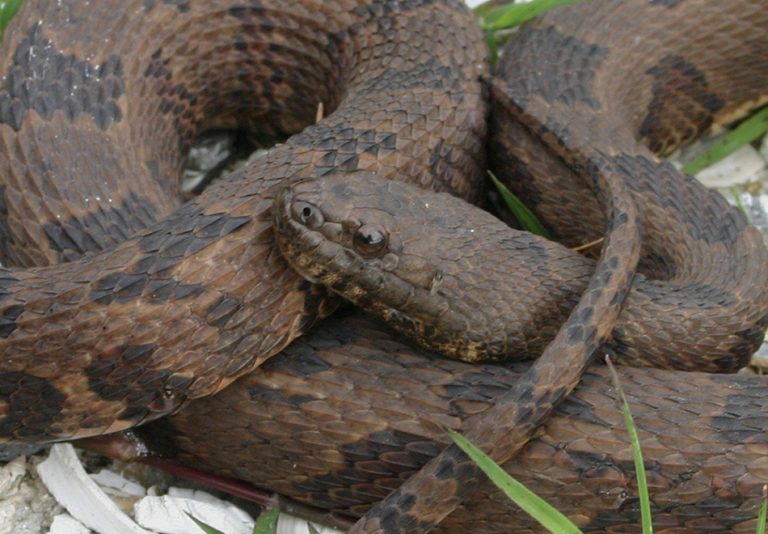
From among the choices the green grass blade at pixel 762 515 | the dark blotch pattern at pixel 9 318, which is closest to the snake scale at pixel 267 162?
the dark blotch pattern at pixel 9 318

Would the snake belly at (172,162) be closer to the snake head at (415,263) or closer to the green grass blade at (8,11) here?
the snake head at (415,263)

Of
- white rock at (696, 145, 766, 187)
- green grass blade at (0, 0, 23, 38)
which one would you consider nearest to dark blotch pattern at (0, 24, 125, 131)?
green grass blade at (0, 0, 23, 38)

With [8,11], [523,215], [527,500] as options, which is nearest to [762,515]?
[527,500]

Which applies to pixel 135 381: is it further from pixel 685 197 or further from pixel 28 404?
pixel 685 197

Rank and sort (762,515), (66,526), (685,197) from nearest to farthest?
(762,515), (66,526), (685,197)

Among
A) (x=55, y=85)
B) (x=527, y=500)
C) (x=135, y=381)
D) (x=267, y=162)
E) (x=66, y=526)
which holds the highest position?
(x=55, y=85)

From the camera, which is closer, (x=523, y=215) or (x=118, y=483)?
(x=118, y=483)
